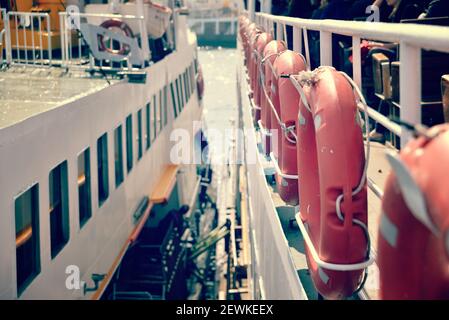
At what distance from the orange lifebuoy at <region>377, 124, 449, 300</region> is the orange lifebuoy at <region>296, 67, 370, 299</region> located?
1.61ft

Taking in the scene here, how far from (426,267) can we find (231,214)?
12.0m

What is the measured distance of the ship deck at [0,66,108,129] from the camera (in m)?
5.34

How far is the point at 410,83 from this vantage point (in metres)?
1.98

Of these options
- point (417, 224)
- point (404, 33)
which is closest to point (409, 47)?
point (404, 33)

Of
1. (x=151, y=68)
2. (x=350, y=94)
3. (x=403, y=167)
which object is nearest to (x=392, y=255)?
(x=403, y=167)

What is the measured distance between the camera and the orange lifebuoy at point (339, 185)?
212cm

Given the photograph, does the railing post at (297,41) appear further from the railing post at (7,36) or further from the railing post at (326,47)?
the railing post at (7,36)

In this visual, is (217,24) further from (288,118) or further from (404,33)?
(404,33)

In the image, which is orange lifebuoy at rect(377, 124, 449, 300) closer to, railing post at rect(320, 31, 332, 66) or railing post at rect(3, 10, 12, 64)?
railing post at rect(320, 31, 332, 66)

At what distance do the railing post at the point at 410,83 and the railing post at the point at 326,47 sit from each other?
4.47 ft

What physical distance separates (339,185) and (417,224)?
0.65 meters

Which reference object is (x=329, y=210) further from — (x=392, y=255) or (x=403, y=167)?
(x=403, y=167)

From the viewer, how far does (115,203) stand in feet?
26.2

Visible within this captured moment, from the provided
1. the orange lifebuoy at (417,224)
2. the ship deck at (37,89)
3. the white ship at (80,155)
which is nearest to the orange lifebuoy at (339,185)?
the orange lifebuoy at (417,224)
